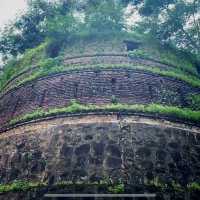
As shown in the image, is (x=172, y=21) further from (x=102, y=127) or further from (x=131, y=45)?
(x=102, y=127)

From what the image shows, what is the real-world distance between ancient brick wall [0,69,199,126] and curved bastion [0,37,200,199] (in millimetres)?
31

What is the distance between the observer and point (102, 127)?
8.33 meters

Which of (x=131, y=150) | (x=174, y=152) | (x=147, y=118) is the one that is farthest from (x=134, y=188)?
(x=147, y=118)

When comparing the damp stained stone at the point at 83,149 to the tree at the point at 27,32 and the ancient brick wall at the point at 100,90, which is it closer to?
the ancient brick wall at the point at 100,90

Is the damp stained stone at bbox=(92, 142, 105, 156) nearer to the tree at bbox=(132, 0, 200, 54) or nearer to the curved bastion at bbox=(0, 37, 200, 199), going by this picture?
the curved bastion at bbox=(0, 37, 200, 199)

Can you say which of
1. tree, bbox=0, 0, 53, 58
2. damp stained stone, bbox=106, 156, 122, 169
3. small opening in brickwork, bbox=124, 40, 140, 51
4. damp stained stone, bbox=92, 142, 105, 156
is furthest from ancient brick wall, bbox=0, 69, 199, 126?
tree, bbox=0, 0, 53, 58

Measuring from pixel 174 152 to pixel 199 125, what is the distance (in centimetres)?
150

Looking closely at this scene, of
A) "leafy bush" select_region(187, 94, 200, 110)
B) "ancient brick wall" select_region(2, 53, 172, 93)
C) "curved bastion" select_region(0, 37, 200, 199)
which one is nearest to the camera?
"curved bastion" select_region(0, 37, 200, 199)

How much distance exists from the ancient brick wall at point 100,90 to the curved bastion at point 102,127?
0.03m

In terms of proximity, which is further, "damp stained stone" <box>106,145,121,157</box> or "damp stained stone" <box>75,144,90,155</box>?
"damp stained stone" <box>75,144,90,155</box>

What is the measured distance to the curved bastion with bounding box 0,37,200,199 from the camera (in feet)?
24.5

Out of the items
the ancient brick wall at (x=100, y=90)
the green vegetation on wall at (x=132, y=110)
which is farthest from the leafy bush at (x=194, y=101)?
the green vegetation on wall at (x=132, y=110)

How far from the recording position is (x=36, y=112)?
9562 millimetres

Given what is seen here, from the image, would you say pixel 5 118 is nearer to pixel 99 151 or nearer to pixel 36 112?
pixel 36 112
